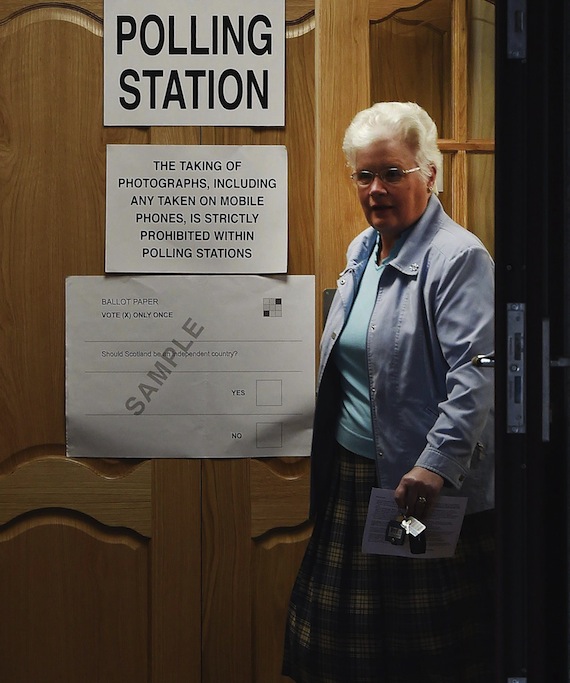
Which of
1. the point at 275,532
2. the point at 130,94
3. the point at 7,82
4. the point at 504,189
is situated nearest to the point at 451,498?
the point at 275,532

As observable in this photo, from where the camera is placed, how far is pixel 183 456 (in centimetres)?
197

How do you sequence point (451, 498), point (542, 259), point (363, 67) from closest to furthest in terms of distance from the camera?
1. point (542, 259)
2. point (451, 498)
3. point (363, 67)

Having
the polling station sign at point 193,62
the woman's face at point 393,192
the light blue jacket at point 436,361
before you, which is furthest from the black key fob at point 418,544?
the polling station sign at point 193,62

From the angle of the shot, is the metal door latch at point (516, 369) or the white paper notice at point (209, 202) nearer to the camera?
the metal door latch at point (516, 369)

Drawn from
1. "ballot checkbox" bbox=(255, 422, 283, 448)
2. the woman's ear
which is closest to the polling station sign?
the woman's ear

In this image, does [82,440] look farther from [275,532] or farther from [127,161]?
[127,161]

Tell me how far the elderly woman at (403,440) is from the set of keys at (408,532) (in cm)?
2

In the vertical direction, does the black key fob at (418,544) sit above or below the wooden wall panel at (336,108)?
below

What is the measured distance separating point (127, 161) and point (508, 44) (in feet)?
3.46

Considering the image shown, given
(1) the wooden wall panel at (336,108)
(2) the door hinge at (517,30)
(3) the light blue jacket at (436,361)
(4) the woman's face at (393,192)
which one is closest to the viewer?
(2) the door hinge at (517,30)

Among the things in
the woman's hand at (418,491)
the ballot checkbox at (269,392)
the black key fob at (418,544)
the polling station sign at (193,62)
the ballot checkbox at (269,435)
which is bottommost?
the black key fob at (418,544)

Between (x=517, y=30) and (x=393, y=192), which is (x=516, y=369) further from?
(x=393, y=192)

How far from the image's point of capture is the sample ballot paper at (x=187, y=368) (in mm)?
1961

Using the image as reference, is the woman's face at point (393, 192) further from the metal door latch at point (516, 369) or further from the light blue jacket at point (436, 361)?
the metal door latch at point (516, 369)
